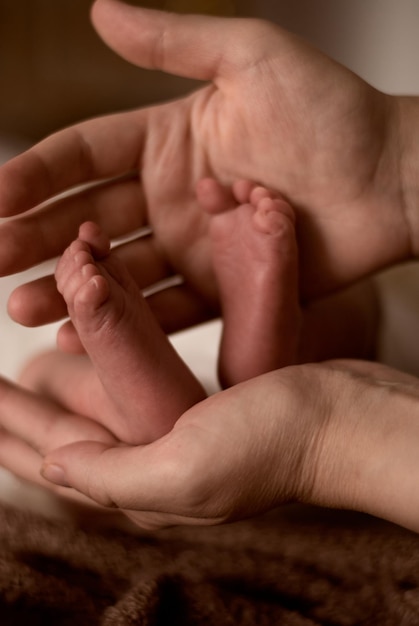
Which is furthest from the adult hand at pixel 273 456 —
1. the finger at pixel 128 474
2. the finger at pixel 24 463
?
the finger at pixel 24 463

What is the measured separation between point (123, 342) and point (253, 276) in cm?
15

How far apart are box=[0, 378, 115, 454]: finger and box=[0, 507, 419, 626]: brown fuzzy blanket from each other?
3.2 inches

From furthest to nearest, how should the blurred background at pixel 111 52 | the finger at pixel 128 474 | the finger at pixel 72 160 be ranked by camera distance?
the blurred background at pixel 111 52
the finger at pixel 72 160
the finger at pixel 128 474

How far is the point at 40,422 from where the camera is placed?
74cm

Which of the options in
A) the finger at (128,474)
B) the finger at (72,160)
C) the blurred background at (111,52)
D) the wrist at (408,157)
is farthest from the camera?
the blurred background at (111,52)

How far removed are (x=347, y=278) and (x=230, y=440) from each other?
0.33m

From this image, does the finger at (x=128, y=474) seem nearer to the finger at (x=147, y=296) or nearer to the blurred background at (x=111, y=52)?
the finger at (x=147, y=296)

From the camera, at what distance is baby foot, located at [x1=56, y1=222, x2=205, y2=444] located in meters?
0.57

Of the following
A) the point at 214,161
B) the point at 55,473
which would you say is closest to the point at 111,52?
the point at 214,161

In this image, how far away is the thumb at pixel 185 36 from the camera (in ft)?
2.35

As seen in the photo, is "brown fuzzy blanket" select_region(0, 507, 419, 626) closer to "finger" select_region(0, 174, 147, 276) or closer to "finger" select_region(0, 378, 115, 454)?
"finger" select_region(0, 378, 115, 454)

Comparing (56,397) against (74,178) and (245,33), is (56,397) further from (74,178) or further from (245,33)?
(245,33)

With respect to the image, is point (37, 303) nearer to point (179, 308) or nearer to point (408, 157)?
point (179, 308)

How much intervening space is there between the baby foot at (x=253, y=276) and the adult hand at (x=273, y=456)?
92 mm
